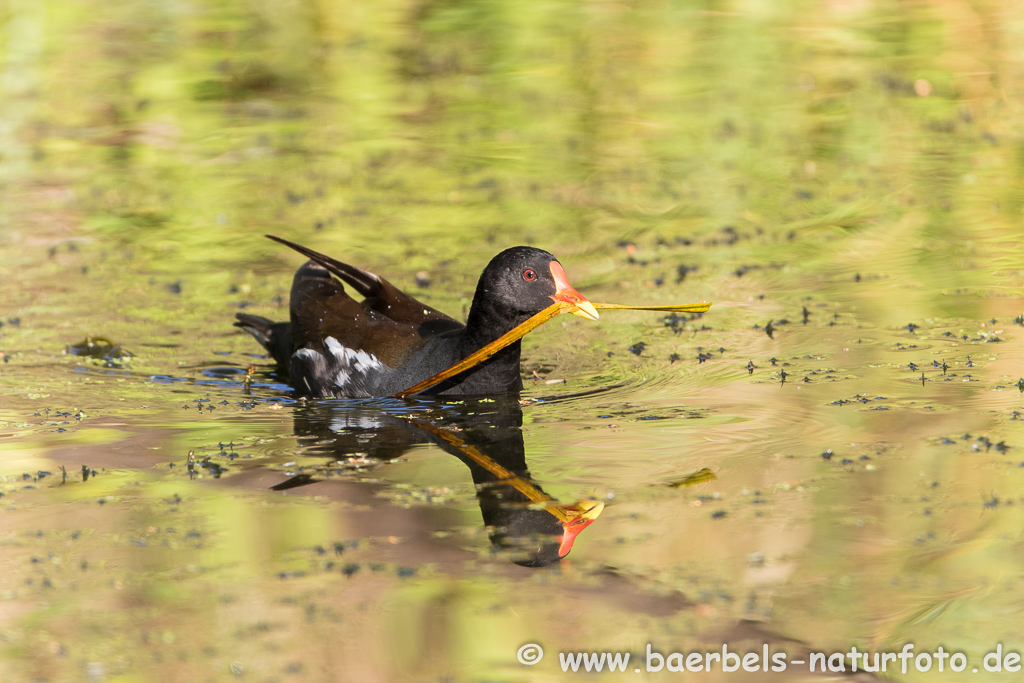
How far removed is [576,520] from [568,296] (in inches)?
62.2

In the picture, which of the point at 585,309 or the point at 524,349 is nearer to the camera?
the point at 585,309

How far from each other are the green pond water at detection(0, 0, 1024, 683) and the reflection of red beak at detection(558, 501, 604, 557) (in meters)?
0.06

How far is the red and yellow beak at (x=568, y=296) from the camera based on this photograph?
5781mm

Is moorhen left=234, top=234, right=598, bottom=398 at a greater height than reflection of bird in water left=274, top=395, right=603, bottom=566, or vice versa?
moorhen left=234, top=234, right=598, bottom=398

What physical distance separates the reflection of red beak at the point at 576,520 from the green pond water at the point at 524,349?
0.06 metres

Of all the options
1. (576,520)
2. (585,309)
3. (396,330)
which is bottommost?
(576,520)

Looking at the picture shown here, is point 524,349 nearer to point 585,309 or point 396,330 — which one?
point 396,330

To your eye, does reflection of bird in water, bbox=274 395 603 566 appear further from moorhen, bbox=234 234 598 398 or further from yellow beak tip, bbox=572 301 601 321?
yellow beak tip, bbox=572 301 601 321

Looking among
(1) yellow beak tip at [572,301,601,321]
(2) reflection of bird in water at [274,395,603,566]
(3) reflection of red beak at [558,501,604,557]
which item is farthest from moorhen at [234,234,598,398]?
(3) reflection of red beak at [558,501,604,557]

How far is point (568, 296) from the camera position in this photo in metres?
5.88

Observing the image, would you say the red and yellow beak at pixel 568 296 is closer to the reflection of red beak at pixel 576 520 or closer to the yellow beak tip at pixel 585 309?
the yellow beak tip at pixel 585 309

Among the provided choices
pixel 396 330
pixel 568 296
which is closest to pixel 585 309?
pixel 568 296

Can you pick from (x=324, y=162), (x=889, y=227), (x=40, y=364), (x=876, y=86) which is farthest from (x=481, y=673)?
(x=876, y=86)

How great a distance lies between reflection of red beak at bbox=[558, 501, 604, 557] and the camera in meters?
4.35
